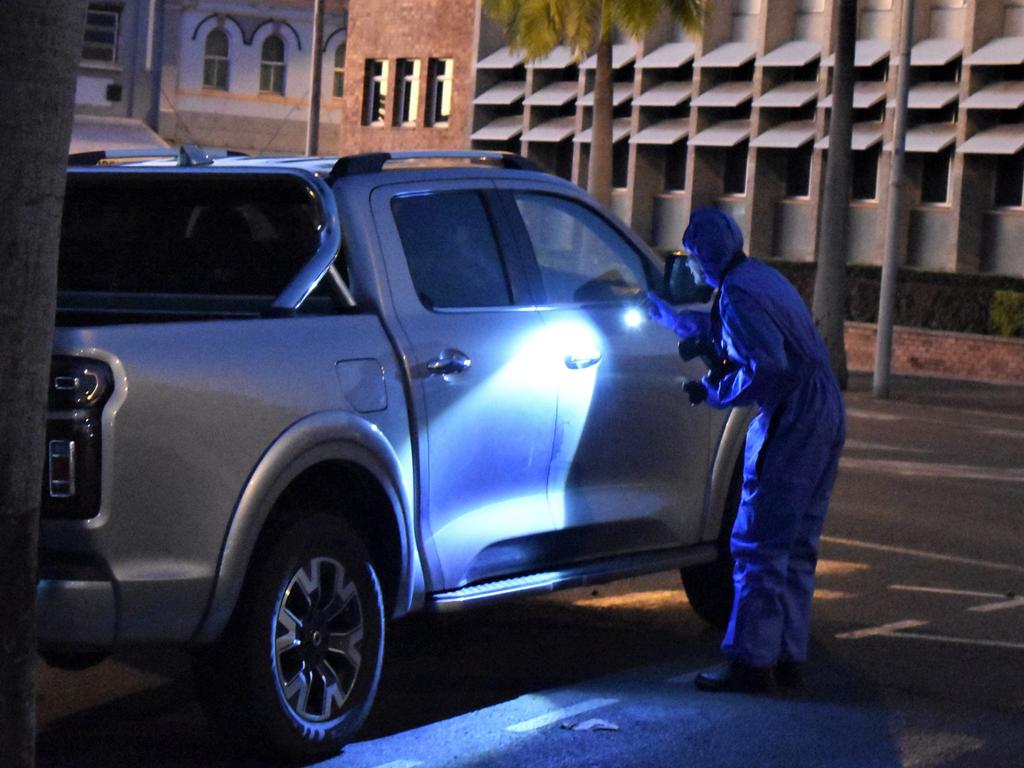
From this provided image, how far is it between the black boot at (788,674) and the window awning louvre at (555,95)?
140ft

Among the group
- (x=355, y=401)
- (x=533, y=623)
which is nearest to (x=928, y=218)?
(x=533, y=623)

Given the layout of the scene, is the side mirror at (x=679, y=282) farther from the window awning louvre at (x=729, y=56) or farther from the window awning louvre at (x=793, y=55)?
the window awning louvre at (x=729, y=56)

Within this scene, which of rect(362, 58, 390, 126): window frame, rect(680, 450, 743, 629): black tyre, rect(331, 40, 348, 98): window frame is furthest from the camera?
rect(331, 40, 348, 98): window frame

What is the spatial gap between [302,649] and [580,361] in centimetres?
182

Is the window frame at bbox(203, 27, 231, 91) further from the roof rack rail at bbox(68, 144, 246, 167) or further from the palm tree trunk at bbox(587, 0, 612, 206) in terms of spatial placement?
the roof rack rail at bbox(68, 144, 246, 167)

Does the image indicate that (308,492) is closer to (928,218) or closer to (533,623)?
(533,623)

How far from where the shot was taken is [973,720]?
749cm

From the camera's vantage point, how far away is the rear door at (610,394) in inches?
308

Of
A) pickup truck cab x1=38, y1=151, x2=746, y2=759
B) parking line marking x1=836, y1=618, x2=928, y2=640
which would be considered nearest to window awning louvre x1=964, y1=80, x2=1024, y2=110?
parking line marking x1=836, y1=618, x2=928, y2=640

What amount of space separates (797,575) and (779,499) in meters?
0.34

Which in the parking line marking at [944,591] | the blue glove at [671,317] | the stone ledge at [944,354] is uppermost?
the blue glove at [671,317]

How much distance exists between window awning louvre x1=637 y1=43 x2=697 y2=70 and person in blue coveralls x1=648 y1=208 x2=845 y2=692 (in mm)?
39678

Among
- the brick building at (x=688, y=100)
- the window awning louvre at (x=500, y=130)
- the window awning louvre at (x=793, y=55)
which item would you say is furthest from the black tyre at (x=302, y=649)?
the window awning louvre at (x=500, y=130)

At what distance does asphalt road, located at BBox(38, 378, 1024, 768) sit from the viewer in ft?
22.5
